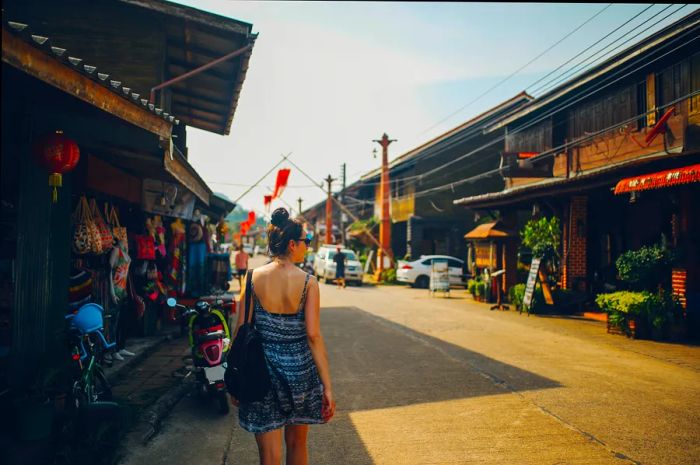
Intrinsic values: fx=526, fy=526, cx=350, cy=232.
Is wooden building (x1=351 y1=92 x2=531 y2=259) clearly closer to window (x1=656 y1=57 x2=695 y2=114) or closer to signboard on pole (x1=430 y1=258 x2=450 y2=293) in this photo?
signboard on pole (x1=430 y1=258 x2=450 y2=293)

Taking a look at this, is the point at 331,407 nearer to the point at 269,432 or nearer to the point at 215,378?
the point at 269,432

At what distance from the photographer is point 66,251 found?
5.51 m

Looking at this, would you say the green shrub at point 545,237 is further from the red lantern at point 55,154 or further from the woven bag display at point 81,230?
the red lantern at point 55,154

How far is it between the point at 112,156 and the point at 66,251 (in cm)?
223

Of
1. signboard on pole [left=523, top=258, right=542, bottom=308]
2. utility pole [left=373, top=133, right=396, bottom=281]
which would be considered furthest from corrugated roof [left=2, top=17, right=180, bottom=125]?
utility pole [left=373, top=133, right=396, bottom=281]

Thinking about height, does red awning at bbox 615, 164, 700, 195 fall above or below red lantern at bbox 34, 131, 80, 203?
above

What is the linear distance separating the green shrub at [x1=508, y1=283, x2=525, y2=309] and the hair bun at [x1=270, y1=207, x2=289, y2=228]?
13537mm

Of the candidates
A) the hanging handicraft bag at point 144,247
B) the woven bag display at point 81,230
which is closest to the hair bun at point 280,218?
the woven bag display at point 81,230

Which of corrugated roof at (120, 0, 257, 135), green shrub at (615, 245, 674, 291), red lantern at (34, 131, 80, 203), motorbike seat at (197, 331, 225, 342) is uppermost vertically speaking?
corrugated roof at (120, 0, 257, 135)

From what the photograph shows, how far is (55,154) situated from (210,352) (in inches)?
99.6

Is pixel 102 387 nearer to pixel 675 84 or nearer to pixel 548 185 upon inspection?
pixel 548 185

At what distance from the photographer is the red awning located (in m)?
9.44

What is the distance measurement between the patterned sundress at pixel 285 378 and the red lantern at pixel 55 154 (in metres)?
2.80

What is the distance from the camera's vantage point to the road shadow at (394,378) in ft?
16.4
